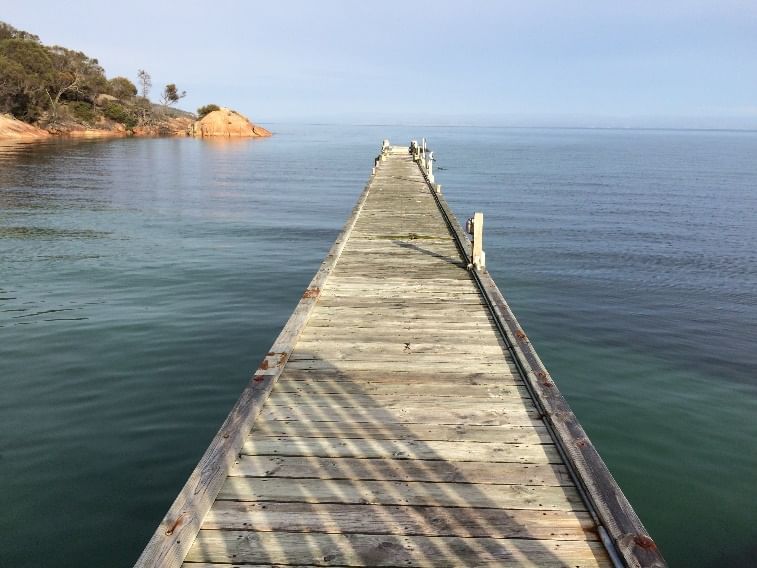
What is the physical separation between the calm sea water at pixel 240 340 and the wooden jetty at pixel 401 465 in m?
2.52

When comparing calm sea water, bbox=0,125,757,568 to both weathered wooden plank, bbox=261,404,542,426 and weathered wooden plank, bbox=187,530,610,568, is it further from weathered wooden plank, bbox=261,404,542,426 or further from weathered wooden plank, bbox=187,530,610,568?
weathered wooden plank, bbox=187,530,610,568

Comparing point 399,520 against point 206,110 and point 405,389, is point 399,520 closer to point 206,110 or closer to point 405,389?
point 405,389

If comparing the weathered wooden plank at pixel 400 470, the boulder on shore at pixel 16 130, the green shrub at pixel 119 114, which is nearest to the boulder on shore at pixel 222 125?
the green shrub at pixel 119 114

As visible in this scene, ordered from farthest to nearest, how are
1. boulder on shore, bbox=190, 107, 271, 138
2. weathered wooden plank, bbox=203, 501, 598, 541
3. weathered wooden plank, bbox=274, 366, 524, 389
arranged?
boulder on shore, bbox=190, 107, 271, 138, weathered wooden plank, bbox=274, 366, 524, 389, weathered wooden plank, bbox=203, 501, 598, 541

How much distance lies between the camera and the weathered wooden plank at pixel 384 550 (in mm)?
3873

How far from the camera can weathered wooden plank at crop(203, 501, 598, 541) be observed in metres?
4.14

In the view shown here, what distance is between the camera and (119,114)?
328ft

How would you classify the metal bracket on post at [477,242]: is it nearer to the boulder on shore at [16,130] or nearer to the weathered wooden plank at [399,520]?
the weathered wooden plank at [399,520]

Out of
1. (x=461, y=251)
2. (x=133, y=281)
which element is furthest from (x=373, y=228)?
(x=133, y=281)

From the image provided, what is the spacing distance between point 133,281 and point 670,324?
15.1 meters

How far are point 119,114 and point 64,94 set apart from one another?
29.1 feet

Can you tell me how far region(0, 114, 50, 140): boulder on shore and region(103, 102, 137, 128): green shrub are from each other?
20621 millimetres

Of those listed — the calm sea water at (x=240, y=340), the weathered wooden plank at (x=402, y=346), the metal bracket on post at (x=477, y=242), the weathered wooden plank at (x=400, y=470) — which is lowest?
the calm sea water at (x=240, y=340)

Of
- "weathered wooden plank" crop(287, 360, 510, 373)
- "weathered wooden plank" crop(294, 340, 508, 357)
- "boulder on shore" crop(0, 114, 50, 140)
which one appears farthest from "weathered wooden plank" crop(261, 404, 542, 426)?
"boulder on shore" crop(0, 114, 50, 140)
